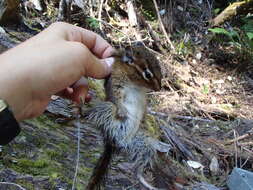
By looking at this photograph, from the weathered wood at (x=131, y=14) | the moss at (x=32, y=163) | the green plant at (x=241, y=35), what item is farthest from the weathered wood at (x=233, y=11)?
the moss at (x=32, y=163)

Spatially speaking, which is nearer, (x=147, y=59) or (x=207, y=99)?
(x=147, y=59)

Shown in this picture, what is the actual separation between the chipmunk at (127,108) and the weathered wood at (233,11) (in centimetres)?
512

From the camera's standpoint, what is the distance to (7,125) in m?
1.50

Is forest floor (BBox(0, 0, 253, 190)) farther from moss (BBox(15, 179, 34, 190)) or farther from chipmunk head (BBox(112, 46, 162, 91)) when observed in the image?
chipmunk head (BBox(112, 46, 162, 91))

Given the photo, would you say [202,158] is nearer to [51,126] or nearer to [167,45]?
[51,126]

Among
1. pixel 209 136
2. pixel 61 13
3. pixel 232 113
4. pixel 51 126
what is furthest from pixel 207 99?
pixel 51 126

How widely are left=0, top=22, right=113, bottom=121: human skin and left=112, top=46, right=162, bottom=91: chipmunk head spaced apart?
0.13m

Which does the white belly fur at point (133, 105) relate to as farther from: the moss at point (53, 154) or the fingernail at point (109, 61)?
the moss at point (53, 154)

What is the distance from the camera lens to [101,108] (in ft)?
5.10

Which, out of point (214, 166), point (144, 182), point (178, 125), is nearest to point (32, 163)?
point (144, 182)

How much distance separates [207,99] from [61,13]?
1.86m

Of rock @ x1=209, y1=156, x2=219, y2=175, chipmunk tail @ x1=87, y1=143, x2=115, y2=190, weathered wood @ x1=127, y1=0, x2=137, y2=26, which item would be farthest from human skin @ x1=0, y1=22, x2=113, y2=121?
weathered wood @ x1=127, y1=0, x2=137, y2=26

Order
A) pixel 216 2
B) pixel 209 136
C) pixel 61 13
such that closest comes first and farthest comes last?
pixel 209 136, pixel 61 13, pixel 216 2

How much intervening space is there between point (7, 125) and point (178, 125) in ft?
7.79
